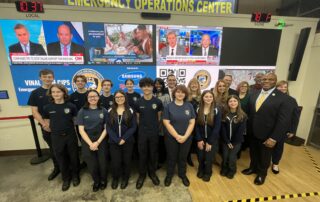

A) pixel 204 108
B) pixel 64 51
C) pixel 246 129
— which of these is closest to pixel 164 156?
pixel 204 108

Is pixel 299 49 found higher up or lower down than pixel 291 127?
higher up

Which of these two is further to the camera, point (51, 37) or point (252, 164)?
point (51, 37)

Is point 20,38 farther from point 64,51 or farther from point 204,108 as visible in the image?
point 204,108

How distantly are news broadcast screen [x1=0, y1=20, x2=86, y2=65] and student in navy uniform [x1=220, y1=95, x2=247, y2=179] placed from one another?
2.67 metres

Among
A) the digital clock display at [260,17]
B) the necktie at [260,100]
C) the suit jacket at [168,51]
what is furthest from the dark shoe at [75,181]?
the digital clock display at [260,17]

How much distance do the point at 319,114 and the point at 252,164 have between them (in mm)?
2215

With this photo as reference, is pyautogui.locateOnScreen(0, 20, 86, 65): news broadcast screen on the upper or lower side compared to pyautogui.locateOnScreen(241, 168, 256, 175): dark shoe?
upper

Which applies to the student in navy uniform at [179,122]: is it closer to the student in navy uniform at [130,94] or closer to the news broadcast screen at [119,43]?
the student in navy uniform at [130,94]

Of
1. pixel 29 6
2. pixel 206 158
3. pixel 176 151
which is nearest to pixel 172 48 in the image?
pixel 176 151

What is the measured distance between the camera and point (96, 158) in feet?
7.20

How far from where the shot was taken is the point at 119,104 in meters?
2.10

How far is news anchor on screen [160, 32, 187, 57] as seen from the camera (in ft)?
10.2

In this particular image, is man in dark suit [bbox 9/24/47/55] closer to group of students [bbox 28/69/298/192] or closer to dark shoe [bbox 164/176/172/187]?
group of students [bbox 28/69/298/192]

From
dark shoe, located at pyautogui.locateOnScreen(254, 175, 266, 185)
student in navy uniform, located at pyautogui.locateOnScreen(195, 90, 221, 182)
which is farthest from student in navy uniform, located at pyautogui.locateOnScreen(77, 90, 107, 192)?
dark shoe, located at pyautogui.locateOnScreen(254, 175, 266, 185)
